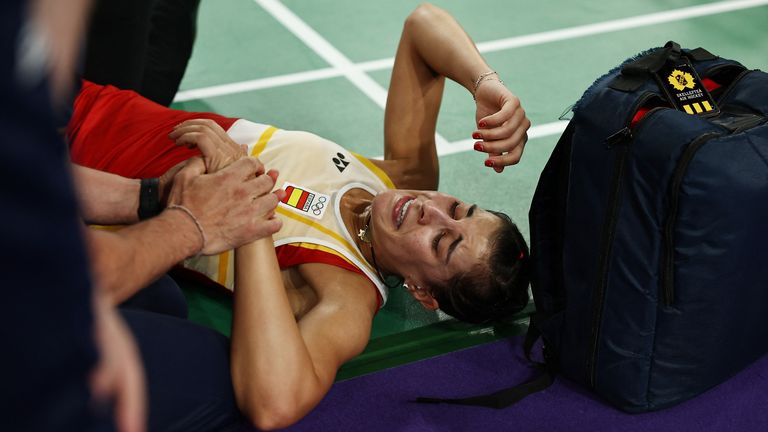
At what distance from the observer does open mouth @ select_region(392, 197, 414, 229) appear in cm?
294

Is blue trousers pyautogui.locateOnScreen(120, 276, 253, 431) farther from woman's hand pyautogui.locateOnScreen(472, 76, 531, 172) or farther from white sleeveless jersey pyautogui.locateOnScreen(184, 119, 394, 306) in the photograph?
woman's hand pyautogui.locateOnScreen(472, 76, 531, 172)

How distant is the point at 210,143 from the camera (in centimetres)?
254

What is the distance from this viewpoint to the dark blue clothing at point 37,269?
0.69 meters

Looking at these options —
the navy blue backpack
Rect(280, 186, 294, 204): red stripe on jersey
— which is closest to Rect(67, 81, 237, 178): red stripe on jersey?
Rect(280, 186, 294, 204): red stripe on jersey

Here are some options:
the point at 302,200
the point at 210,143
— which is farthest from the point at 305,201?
the point at 210,143

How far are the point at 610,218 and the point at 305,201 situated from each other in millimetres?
967

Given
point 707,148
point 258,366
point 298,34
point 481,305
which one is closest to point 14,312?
point 258,366

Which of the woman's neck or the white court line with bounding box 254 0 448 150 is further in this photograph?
the white court line with bounding box 254 0 448 150

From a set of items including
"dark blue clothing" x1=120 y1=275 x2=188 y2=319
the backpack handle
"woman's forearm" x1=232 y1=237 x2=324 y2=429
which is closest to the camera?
"woman's forearm" x1=232 y1=237 x2=324 y2=429

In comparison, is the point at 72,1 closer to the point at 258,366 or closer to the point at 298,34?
the point at 258,366

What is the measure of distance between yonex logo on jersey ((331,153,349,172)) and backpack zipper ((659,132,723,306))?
1.11 meters

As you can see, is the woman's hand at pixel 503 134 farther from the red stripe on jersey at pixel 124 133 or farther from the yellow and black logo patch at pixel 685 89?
the red stripe on jersey at pixel 124 133

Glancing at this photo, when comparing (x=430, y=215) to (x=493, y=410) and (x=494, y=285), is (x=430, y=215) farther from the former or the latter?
(x=493, y=410)

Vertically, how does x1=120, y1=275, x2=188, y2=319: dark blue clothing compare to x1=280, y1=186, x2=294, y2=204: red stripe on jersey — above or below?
below
